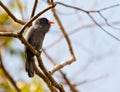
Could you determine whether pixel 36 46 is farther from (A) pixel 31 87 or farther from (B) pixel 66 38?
(A) pixel 31 87

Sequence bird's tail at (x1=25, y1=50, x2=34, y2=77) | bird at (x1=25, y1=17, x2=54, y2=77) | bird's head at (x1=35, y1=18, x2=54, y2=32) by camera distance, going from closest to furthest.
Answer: bird's tail at (x1=25, y1=50, x2=34, y2=77) < bird at (x1=25, y1=17, x2=54, y2=77) < bird's head at (x1=35, y1=18, x2=54, y2=32)

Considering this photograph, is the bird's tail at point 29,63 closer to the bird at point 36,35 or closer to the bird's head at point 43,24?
the bird at point 36,35

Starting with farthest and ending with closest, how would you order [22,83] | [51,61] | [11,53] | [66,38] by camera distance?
[11,53] → [22,83] → [51,61] → [66,38]

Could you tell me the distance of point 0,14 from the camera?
539 cm

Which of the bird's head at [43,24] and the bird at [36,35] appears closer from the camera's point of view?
the bird at [36,35]

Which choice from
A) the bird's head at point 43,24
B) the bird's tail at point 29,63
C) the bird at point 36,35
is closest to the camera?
the bird's tail at point 29,63

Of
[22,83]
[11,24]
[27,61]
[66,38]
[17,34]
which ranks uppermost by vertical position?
[11,24]

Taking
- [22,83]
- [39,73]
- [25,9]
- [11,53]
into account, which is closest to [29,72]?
[39,73]

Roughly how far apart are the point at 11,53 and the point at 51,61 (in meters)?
1.44

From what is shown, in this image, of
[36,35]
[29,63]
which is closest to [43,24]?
[36,35]

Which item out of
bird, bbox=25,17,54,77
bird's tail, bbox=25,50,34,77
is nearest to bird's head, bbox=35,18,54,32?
bird, bbox=25,17,54,77

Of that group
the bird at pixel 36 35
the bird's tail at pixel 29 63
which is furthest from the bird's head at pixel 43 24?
the bird's tail at pixel 29 63

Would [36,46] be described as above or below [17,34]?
above

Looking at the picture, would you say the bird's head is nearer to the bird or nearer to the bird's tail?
the bird
